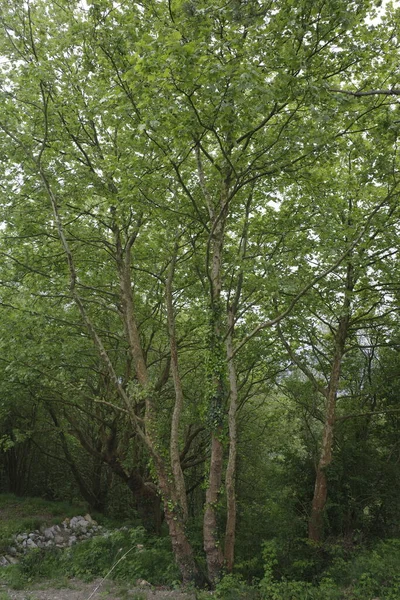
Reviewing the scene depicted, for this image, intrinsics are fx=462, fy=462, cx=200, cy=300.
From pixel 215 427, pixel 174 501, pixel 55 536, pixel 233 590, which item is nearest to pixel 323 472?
pixel 215 427

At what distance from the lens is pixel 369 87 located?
316 inches

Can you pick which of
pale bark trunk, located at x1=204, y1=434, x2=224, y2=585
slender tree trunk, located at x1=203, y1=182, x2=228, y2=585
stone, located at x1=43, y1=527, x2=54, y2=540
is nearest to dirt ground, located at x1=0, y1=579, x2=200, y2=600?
pale bark trunk, located at x1=204, y1=434, x2=224, y2=585

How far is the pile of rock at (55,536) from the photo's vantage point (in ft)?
40.5

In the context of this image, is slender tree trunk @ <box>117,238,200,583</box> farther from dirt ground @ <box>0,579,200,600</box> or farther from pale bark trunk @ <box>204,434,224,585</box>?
dirt ground @ <box>0,579,200,600</box>

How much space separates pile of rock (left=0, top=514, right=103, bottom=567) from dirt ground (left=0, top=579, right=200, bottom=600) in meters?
2.50

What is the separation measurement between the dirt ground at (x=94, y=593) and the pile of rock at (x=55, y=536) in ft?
8.19

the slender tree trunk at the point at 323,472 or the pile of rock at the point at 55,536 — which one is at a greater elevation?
the slender tree trunk at the point at 323,472

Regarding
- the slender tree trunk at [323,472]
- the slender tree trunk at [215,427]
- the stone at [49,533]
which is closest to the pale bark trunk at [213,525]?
the slender tree trunk at [215,427]

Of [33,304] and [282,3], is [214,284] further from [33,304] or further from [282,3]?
[282,3]

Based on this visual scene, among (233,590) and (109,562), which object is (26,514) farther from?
(233,590)

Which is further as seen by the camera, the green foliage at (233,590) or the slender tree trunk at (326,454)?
the slender tree trunk at (326,454)

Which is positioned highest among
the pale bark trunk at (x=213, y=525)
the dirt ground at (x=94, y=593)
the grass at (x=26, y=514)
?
the pale bark trunk at (x=213, y=525)

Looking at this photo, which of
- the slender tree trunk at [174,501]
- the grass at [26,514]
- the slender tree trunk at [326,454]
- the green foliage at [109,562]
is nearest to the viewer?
the slender tree trunk at [174,501]

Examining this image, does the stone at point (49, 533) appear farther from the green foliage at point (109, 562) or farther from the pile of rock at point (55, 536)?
the green foliage at point (109, 562)
